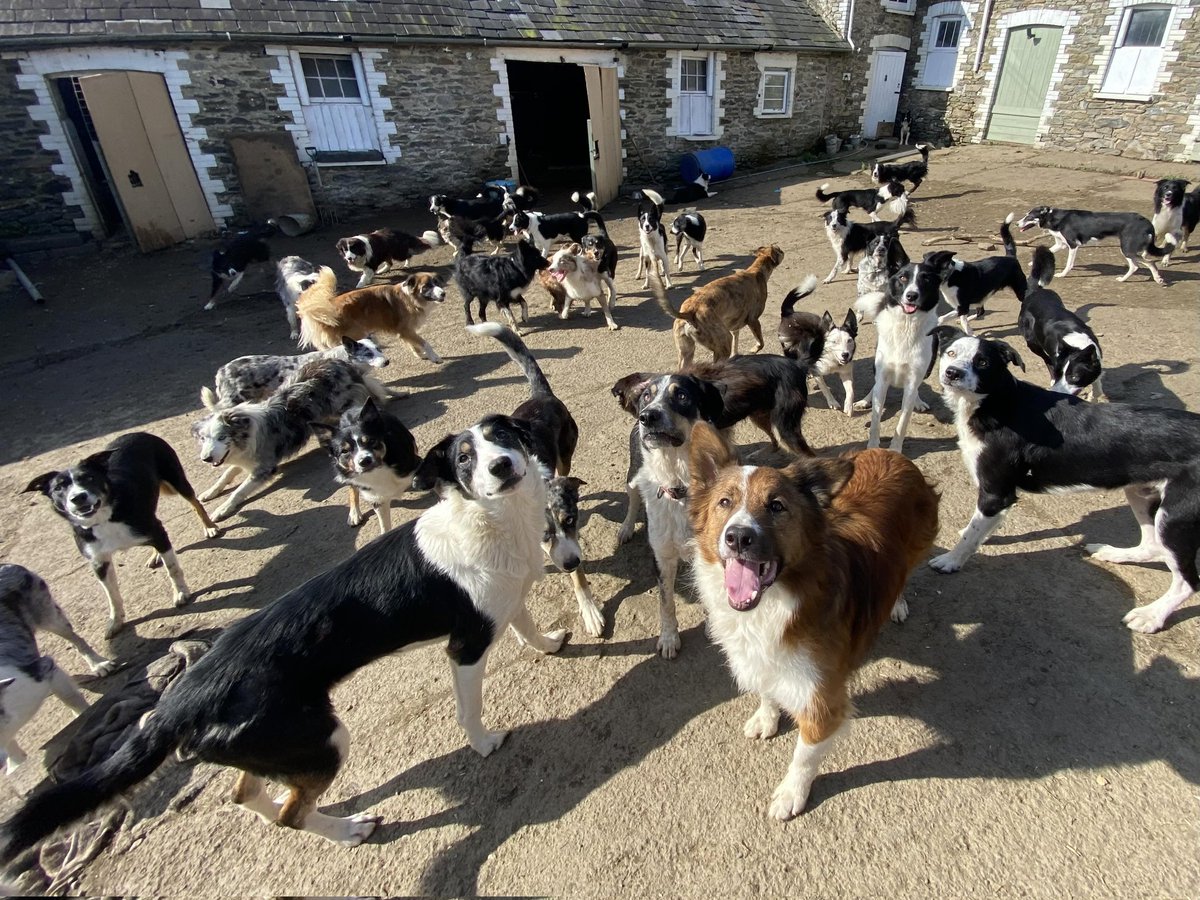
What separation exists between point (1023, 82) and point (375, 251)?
69.8 feet

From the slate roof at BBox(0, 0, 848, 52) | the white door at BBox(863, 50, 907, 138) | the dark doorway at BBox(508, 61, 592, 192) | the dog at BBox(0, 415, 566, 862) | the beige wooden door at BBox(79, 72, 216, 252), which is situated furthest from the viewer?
the dark doorway at BBox(508, 61, 592, 192)

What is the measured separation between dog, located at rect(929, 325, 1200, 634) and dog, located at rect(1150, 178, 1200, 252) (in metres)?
8.16

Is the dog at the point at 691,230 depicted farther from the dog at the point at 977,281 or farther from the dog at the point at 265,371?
the dog at the point at 265,371

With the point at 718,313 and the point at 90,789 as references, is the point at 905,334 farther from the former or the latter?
the point at 90,789

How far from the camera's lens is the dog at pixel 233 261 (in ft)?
33.0

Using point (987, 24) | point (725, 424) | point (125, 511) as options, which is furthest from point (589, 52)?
point (125, 511)

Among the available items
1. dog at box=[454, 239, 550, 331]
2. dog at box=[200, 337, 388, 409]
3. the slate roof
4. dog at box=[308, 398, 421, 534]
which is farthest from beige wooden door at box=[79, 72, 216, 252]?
dog at box=[308, 398, 421, 534]

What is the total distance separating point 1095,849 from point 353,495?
520cm

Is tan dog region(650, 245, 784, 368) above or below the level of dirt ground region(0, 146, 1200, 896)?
above

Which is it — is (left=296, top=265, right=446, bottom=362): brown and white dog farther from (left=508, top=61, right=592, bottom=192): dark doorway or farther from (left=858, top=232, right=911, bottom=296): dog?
(left=508, top=61, right=592, bottom=192): dark doorway

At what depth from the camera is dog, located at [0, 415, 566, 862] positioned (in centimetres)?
221

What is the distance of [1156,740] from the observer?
2.84 meters

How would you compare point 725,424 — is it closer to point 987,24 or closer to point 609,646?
point 609,646

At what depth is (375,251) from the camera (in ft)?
34.7
